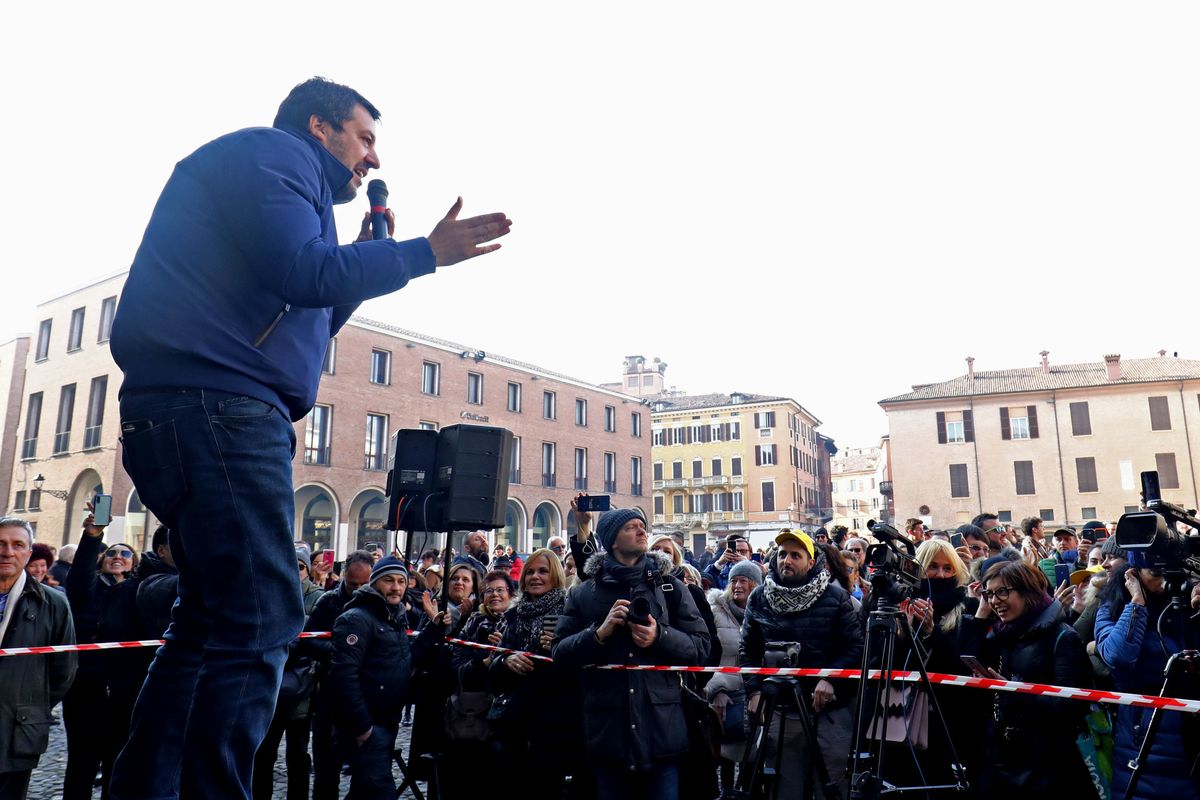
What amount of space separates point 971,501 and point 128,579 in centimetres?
4965

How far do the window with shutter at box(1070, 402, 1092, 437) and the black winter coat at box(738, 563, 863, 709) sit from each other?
49680 millimetres

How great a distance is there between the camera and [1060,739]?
4750 millimetres

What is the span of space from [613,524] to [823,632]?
1540 millimetres

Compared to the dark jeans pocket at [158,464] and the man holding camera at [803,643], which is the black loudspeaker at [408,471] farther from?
the dark jeans pocket at [158,464]

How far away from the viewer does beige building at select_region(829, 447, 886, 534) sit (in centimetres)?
10969

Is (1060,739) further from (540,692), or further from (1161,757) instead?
(540,692)

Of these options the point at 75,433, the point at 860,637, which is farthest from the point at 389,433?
the point at 860,637

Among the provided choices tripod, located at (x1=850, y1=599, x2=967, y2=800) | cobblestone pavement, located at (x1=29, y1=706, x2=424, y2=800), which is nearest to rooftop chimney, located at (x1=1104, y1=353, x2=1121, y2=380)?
cobblestone pavement, located at (x1=29, y1=706, x2=424, y2=800)

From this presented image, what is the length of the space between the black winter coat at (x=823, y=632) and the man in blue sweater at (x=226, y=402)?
4054mm

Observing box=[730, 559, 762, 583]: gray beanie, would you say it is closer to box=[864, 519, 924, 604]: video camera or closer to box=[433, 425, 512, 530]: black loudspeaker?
box=[433, 425, 512, 530]: black loudspeaker

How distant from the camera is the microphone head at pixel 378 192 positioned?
112 inches

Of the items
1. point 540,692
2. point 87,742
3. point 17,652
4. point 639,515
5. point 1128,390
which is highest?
point 1128,390

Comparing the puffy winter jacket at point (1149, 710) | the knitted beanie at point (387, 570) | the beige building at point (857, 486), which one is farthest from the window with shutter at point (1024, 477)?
the beige building at point (857, 486)

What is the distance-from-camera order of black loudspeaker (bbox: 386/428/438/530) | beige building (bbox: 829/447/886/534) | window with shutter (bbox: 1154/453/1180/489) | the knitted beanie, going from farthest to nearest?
1. beige building (bbox: 829/447/886/534)
2. window with shutter (bbox: 1154/453/1180/489)
3. black loudspeaker (bbox: 386/428/438/530)
4. the knitted beanie
